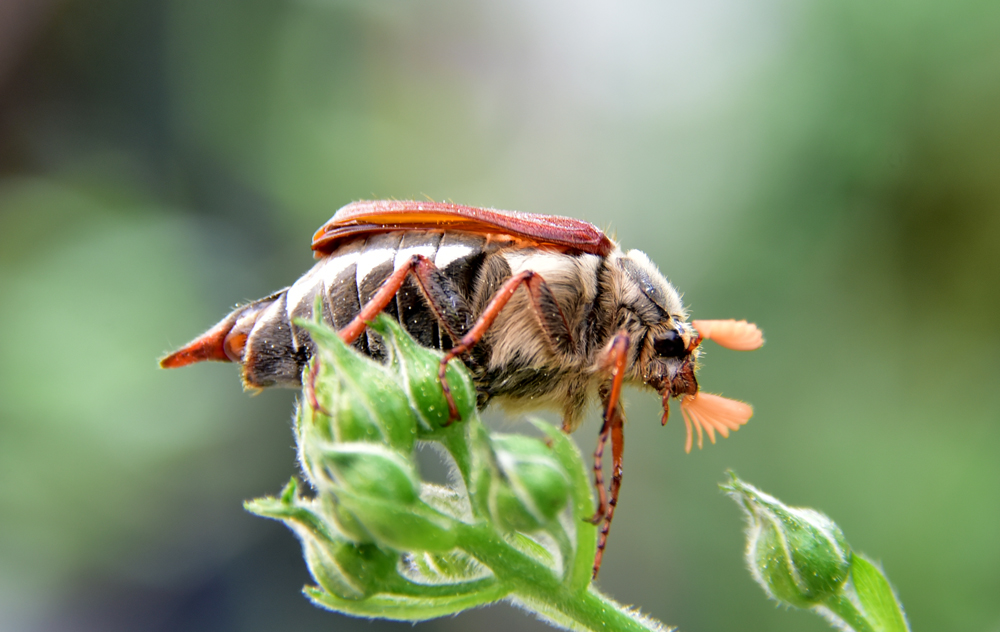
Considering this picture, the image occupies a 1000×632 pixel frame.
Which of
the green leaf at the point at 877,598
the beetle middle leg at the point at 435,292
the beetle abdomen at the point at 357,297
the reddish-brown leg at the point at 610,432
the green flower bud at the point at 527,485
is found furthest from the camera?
the beetle abdomen at the point at 357,297

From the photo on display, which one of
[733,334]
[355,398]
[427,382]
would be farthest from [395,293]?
[733,334]

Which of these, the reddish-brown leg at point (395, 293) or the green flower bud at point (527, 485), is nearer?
the green flower bud at point (527, 485)

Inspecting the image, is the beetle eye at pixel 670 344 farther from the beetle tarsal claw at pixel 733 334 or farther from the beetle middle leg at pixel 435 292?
the beetle middle leg at pixel 435 292

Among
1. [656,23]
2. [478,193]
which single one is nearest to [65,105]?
[478,193]

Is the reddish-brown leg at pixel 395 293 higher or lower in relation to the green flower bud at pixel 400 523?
higher

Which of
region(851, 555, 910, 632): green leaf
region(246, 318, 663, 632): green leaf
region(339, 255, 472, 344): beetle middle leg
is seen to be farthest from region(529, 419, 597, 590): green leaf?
region(851, 555, 910, 632): green leaf

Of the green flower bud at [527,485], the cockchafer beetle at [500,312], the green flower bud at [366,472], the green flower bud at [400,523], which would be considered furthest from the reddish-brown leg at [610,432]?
the green flower bud at [366,472]

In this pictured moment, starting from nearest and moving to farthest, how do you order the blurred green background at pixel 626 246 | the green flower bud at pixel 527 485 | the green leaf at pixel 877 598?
the green flower bud at pixel 527 485 < the green leaf at pixel 877 598 < the blurred green background at pixel 626 246
